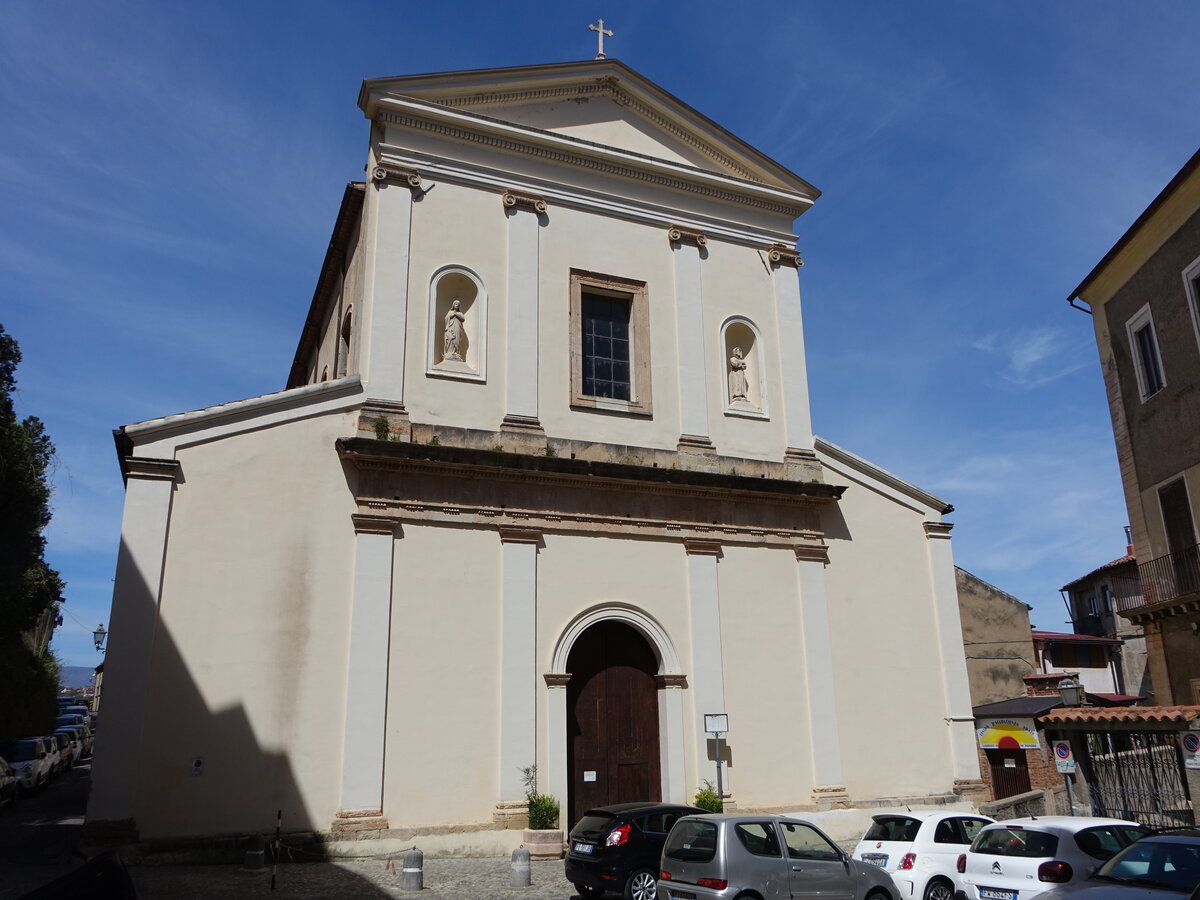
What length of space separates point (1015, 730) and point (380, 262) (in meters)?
14.5

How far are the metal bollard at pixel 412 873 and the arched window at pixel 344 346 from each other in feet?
32.3

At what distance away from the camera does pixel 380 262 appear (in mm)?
16016

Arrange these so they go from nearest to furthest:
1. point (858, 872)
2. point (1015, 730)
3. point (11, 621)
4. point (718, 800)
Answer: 1. point (858, 872)
2. point (718, 800)
3. point (1015, 730)
4. point (11, 621)

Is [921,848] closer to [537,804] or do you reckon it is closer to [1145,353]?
[537,804]

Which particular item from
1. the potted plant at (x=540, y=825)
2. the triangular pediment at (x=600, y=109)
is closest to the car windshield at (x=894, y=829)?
the potted plant at (x=540, y=825)

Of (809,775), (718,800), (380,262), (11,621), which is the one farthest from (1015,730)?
(11,621)

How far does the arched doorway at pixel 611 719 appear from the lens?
597 inches

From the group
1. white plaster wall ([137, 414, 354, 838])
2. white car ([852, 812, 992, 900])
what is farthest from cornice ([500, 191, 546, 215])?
white car ([852, 812, 992, 900])

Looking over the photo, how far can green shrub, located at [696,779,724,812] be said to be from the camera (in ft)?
49.2

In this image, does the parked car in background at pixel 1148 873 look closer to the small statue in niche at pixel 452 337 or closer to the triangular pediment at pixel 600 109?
the small statue in niche at pixel 452 337

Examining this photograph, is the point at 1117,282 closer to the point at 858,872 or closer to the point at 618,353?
the point at 618,353

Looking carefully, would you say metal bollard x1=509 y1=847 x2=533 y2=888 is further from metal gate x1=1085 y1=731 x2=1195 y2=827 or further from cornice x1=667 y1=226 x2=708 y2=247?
cornice x1=667 y1=226 x2=708 y2=247

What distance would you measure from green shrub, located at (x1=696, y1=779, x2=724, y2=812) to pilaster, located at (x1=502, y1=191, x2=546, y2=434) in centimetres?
665

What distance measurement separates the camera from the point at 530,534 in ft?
51.1
